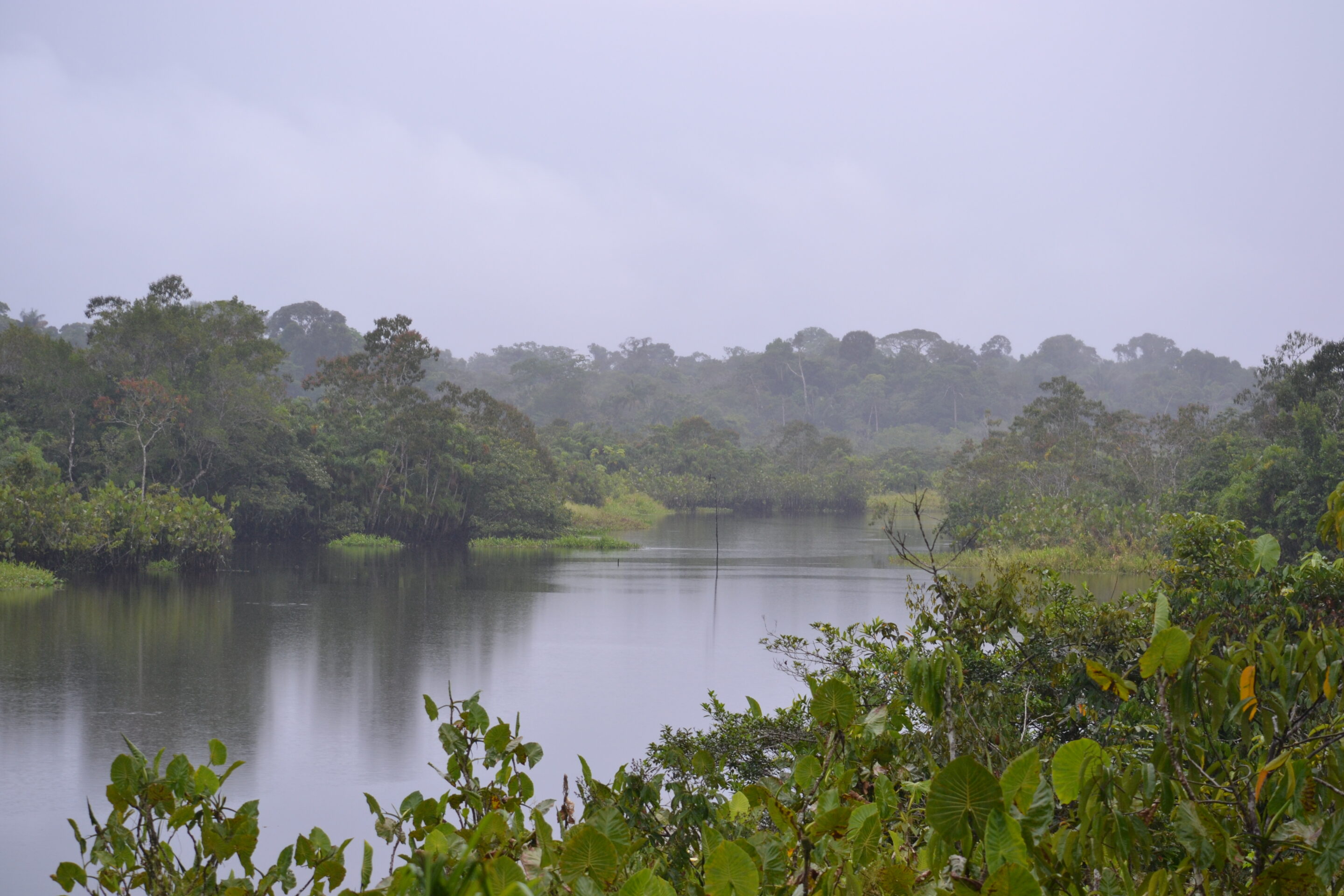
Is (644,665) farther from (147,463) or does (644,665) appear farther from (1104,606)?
(147,463)

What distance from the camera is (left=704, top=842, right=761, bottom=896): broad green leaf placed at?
1229 mm

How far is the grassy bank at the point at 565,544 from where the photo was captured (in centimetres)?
2202

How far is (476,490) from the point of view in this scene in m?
23.1

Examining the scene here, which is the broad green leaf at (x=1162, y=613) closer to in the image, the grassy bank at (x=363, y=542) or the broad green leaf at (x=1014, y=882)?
the broad green leaf at (x=1014, y=882)

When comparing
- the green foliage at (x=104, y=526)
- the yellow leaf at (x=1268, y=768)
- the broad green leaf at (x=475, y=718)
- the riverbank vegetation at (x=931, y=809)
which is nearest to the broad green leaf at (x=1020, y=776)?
the riverbank vegetation at (x=931, y=809)

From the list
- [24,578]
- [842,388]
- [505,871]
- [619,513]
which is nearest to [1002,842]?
[505,871]

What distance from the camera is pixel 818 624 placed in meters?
4.45

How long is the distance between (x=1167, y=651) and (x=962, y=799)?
325mm

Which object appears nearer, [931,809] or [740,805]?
[931,809]

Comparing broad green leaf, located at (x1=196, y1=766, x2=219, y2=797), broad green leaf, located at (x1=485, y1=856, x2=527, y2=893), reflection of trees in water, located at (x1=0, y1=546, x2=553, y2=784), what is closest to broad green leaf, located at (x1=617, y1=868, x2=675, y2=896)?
broad green leaf, located at (x1=485, y1=856, x2=527, y2=893)

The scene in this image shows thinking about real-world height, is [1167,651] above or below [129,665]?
above

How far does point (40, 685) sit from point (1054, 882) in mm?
8616

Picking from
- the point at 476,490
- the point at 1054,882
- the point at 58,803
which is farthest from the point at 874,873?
the point at 476,490

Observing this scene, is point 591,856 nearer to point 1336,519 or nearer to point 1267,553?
point 1336,519
